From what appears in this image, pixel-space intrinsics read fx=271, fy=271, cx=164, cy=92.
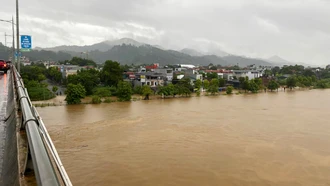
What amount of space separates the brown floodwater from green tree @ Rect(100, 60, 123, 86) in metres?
10.6

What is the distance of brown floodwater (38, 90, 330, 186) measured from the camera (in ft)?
22.6

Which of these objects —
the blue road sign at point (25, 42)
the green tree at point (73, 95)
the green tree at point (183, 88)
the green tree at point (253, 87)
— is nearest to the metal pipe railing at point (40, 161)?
the blue road sign at point (25, 42)

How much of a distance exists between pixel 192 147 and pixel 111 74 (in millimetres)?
18353

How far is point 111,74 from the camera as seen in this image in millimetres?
26172

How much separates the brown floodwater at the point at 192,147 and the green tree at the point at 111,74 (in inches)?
416

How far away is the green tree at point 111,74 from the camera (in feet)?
85.1

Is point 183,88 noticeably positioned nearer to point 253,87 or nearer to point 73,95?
point 253,87

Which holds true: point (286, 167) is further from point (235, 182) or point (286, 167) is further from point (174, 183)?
point (174, 183)

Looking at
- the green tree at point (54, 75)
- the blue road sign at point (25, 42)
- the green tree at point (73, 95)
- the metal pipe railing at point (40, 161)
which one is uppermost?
the blue road sign at point (25, 42)

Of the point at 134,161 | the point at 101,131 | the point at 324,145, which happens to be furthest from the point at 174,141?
the point at 324,145

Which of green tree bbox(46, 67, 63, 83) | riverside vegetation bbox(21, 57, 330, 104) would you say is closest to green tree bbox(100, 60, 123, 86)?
riverside vegetation bbox(21, 57, 330, 104)

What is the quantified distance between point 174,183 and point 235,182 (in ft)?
4.95

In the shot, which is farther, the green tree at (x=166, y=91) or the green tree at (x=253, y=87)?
the green tree at (x=253, y=87)

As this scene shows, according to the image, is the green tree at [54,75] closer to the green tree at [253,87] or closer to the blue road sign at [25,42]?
the green tree at [253,87]
